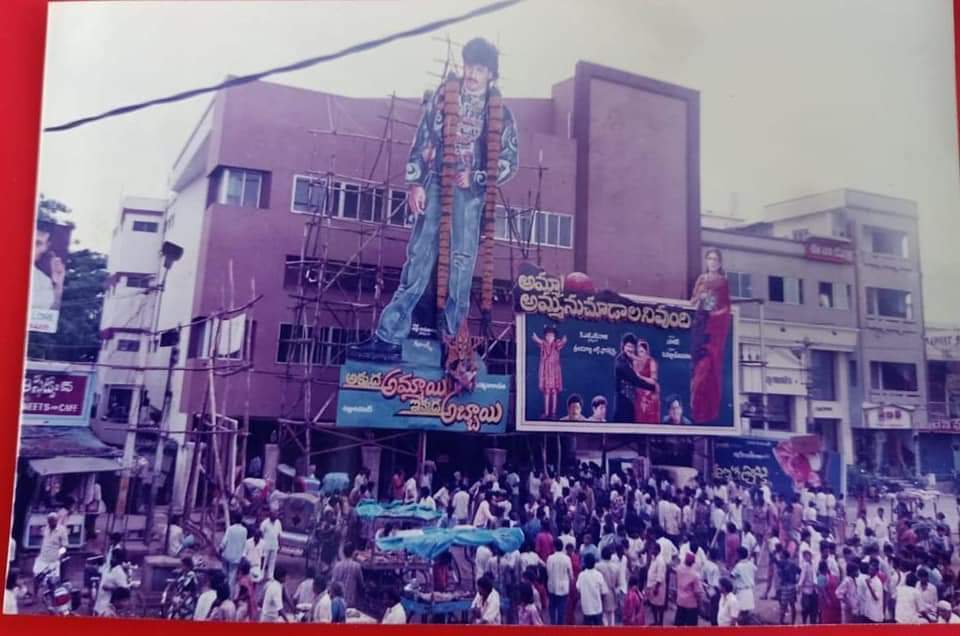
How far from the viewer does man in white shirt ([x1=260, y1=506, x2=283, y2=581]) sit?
214 inches

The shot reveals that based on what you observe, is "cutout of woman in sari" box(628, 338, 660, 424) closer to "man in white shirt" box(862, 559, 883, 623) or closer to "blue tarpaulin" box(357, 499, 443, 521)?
"blue tarpaulin" box(357, 499, 443, 521)

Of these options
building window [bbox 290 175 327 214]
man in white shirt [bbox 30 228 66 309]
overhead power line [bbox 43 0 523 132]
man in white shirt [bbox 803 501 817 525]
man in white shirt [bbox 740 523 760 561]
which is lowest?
man in white shirt [bbox 740 523 760 561]


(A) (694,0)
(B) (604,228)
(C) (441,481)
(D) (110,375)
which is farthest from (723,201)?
(D) (110,375)

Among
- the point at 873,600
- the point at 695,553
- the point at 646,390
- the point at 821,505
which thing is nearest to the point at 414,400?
the point at 646,390

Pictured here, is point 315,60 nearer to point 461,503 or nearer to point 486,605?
point 461,503

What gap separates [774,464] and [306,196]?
12.9 feet

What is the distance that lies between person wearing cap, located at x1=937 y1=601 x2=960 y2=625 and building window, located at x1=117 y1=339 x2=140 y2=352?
5.96m

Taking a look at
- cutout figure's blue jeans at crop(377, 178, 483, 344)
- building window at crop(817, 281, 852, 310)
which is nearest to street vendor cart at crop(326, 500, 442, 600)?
cutout figure's blue jeans at crop(377, 178, 483, 344)

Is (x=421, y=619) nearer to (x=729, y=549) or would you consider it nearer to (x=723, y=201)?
(x=729, y=549)

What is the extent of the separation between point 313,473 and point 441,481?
2.88 ft

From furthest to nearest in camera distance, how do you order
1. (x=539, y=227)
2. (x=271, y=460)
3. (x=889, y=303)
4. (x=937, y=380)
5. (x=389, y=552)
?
(x=889, y=303), (x=937, y=380), (x=539, y=227), (x=271, y=460), (x=389, y=552)

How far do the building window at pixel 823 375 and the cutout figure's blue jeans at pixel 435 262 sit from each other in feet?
8.99

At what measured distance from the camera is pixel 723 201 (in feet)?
20.2

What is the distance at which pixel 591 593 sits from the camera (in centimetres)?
550
